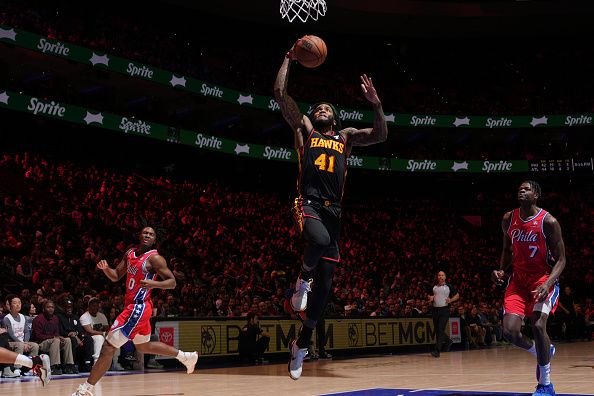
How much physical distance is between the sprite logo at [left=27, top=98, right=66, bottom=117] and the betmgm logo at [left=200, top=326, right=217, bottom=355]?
11864 millimetres

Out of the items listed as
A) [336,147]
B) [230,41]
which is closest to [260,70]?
[230,41]

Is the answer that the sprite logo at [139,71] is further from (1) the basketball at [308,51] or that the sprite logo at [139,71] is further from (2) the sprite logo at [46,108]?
(1) the basketball at [308,51]

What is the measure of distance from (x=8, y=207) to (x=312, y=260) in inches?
585

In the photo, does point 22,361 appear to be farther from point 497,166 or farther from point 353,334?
point 497,166

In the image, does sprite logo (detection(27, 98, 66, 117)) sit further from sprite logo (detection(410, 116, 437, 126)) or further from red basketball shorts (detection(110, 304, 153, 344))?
red basketball shorts (detection(110, 304, 153, 344))

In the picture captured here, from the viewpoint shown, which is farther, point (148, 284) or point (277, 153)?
point (277, 153)

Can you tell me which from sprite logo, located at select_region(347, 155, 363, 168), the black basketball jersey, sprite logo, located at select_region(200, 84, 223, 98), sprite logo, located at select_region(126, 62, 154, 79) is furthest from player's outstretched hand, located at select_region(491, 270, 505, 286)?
sprite logo, located at select_region(347, 155, 363, 168)

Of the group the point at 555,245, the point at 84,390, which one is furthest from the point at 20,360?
the point at 555,245

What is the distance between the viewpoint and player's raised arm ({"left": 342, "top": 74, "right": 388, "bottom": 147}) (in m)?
7.14

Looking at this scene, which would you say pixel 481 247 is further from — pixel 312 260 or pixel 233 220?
pixel 312 260

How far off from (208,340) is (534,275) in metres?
8.59

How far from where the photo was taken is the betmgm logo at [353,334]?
18.8m

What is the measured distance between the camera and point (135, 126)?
88.1 feet

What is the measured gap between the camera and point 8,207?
65.2 ft
